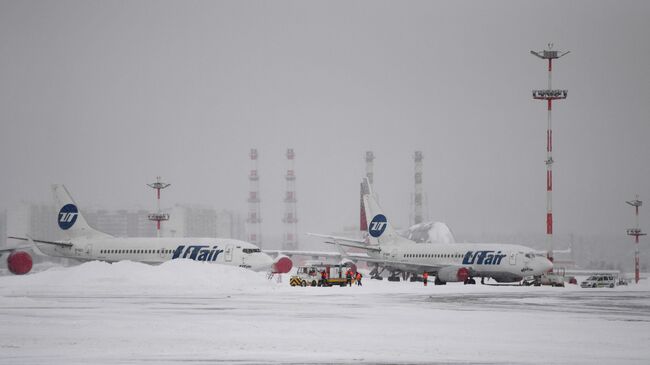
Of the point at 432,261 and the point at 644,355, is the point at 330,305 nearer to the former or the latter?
the point at 644,355

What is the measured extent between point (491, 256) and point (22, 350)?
6317 centimetres

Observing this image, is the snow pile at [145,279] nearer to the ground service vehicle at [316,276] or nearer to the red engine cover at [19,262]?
the ground service vehicle at [316,276]

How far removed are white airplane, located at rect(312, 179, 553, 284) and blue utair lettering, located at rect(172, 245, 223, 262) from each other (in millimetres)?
11640

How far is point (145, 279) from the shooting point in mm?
71500

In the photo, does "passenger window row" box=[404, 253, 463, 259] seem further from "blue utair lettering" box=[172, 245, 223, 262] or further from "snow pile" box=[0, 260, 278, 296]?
"snow pile" box=[0, 260, 278, 296]

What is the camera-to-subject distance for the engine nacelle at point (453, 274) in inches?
3258

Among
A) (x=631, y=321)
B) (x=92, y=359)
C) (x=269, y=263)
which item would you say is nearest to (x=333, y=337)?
(x=92, y=359)

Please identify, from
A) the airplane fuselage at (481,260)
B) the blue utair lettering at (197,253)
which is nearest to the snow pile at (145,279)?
the blue utair lettering at (197,253)

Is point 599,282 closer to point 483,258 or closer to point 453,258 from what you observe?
point 483,258

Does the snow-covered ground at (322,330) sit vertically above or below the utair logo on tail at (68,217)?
below

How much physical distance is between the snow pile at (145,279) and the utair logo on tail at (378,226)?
77.0 feet

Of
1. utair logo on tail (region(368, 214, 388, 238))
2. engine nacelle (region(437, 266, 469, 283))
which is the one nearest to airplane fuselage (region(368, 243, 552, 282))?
engine nacelle (region(437, 266, 469, 283))

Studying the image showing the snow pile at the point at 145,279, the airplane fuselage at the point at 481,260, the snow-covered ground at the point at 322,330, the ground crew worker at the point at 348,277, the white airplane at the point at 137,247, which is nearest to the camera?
the snow-covered ground at the point at 322,330

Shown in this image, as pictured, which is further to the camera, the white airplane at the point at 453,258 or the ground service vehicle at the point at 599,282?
the ground service vehicle at the point at 599,282
